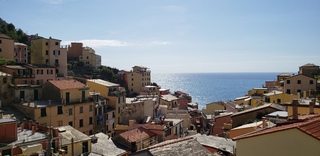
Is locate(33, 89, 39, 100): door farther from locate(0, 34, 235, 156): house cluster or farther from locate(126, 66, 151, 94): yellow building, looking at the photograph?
locate(126, 66, 151, 94): yellow building

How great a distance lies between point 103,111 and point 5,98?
14.1m

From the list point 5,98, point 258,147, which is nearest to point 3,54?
point 5,98

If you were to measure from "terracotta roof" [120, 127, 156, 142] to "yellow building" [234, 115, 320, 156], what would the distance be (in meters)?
20.4

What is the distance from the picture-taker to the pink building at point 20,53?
2520 inches

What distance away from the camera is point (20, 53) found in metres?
65.2

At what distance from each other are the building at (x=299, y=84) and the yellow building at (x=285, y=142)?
44.2 meters

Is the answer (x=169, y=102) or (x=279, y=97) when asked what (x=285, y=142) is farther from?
(x=169, y=102)

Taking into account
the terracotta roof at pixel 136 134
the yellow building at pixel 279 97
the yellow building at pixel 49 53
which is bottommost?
the terracotta roof at pixel 136 134

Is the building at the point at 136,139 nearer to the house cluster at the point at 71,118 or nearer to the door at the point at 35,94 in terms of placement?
the house cluster at the point at 71,118

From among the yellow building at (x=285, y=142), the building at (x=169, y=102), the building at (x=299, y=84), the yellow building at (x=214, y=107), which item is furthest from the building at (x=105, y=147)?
the building at (x=169, y=102)

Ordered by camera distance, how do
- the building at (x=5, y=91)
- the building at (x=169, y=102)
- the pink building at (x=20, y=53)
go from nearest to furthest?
the building at (x=5, y=91) < the pink building at (x=20, y=53) < the building at (x=169, y=102)

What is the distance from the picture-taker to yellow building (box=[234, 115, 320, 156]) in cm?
874

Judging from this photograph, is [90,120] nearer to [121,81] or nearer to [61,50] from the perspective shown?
[61,50]

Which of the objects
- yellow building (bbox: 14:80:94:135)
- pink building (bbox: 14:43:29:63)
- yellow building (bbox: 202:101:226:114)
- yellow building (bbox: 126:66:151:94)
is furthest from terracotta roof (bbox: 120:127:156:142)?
yellow building (bbox: 126:66:151:94)
